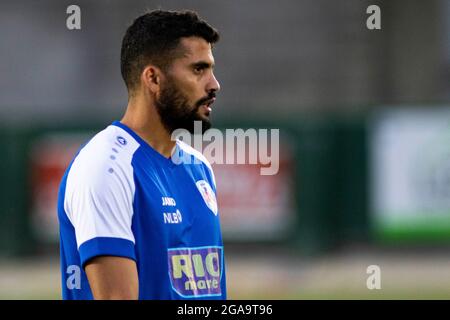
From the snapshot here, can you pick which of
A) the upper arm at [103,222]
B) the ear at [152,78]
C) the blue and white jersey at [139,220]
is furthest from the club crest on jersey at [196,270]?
the ear at [152,78]

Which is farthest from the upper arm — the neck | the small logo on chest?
the neck

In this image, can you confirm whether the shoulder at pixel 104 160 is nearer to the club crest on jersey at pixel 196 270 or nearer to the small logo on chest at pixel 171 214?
the small logo on chest at pixel 171 214

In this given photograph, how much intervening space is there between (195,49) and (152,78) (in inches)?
8.8

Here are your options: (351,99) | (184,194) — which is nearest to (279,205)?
(351,99)

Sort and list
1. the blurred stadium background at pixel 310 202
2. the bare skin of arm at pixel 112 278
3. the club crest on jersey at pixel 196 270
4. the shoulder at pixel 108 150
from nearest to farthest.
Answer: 1. the bare skin of arm at pixel 112 278
2. the shoulder at pixel 108 150
3. the club crest on jersey at pixel 196 270
4. the blurred stadium background at pixel 310 202

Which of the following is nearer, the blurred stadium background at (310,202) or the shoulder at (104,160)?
the shoulder at (104,160)

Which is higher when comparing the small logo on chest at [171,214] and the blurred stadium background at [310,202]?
the small logo on chest at [171,214]

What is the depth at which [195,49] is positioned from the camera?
464 cm

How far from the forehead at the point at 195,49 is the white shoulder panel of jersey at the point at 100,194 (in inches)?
22.4

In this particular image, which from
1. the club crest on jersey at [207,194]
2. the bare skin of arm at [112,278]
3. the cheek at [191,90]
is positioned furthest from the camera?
the club crest on jersey at [207,194]

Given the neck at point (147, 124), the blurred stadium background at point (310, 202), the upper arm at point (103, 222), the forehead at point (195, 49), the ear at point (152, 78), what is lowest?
the blurred stadium background at point (310, 202)

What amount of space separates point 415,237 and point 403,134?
1456 millimetres

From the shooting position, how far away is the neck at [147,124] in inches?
182
